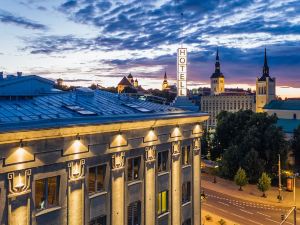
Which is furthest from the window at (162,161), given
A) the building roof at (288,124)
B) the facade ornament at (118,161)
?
the building roof at (288,124)

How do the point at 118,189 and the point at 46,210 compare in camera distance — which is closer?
the point at 46,210

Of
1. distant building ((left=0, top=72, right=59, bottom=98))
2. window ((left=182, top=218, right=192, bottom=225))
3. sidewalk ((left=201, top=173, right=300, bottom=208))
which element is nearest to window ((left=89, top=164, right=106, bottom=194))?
distant building ((left=0, top=72, right=59, bottom=98))

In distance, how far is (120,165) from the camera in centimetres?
2430

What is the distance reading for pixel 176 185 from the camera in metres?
29.8

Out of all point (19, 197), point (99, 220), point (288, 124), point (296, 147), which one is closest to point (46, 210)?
point (19, 197)

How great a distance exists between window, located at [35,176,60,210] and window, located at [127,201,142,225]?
644cm

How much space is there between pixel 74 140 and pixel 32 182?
3.14m

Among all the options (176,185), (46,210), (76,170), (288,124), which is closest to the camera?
(46,210)

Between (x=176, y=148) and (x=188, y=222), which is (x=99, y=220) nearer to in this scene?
(x=176, y=148)

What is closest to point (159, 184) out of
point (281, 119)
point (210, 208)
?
point (210, 208)

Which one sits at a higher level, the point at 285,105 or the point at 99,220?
the point at 285,105

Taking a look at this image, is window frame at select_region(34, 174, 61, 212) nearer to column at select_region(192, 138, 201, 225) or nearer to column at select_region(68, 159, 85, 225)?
column at select_region(68, 159, 85, 225)

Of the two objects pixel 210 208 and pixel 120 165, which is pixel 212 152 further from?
pixel 120 165

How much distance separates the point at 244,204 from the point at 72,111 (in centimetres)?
4658
